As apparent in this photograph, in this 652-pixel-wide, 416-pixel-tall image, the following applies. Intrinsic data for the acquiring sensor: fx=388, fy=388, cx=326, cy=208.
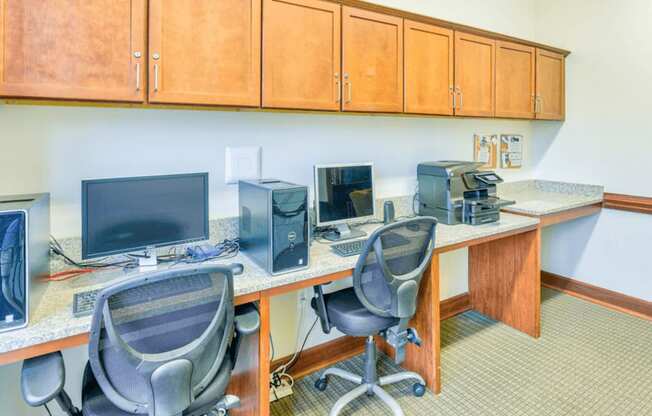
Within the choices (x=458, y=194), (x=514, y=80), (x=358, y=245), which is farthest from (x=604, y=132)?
(x=358, y=245)

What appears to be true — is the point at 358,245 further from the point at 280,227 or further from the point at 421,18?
the point at 421,18

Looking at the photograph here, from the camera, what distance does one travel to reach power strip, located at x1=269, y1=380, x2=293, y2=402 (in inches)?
80.0

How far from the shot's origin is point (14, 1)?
127 centimetres

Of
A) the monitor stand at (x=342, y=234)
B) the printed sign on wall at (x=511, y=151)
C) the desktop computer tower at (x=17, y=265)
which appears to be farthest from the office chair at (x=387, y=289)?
the printed sign on wall at (x=511, y=151)

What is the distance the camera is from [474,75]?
8.37 ft

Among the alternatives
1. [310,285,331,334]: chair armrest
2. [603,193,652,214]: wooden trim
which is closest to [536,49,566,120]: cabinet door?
[603,193,652,214]: wooden trim

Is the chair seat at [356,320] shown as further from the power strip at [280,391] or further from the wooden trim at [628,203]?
the wooden trim at [628,203]

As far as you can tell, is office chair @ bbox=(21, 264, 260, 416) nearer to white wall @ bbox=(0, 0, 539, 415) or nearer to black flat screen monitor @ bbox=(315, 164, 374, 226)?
white wall @ bbox=(0, 0, 539, 415)

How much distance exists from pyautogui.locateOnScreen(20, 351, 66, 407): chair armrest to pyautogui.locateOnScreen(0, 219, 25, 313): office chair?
0.16 metres

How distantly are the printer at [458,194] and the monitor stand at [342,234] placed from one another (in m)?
0.59

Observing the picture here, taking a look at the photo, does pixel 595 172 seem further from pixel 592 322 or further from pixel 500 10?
pixel 500 10

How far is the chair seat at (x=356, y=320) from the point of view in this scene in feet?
5.71

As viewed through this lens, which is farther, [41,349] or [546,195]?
[546,195]

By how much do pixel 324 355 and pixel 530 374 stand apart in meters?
1.18
